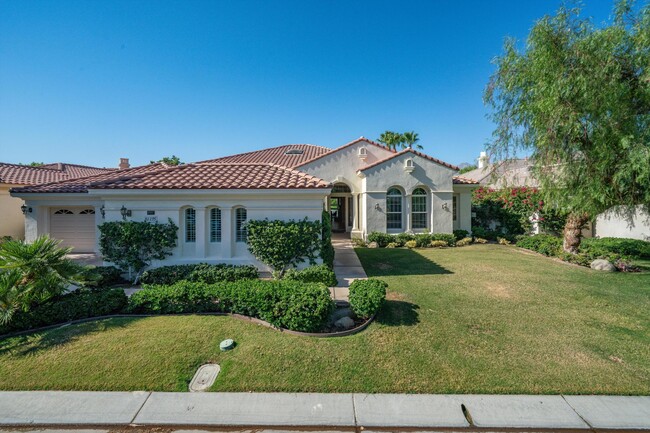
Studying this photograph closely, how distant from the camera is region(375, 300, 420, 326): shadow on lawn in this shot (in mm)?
6730

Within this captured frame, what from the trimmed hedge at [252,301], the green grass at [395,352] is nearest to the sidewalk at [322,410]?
the green grass at [395,352]

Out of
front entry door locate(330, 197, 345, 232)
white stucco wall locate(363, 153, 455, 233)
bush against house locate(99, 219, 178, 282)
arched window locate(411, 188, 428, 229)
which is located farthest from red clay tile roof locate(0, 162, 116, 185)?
arched window locate(411, 188, 428, 229)

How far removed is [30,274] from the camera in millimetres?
6426

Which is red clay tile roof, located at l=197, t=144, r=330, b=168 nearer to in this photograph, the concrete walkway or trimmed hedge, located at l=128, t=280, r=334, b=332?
the concrete walkway

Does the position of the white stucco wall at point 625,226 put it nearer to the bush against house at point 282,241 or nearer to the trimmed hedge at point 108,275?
the bush against house at point 282,241

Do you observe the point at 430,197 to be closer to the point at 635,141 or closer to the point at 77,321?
the point at 635,141

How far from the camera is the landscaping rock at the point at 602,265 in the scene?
11.5 m

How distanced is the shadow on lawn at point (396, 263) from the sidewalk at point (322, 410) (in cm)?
668

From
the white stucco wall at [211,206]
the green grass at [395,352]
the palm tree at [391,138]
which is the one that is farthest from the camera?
the palm tree at [391,138]

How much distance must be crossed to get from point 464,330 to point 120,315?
8.32 m

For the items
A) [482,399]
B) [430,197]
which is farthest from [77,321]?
[430,197]

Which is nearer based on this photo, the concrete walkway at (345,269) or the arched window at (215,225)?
the concrete walkway at (345,269)

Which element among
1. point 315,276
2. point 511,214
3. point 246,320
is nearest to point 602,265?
point 511,214

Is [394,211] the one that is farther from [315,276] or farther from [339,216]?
[315,276]
